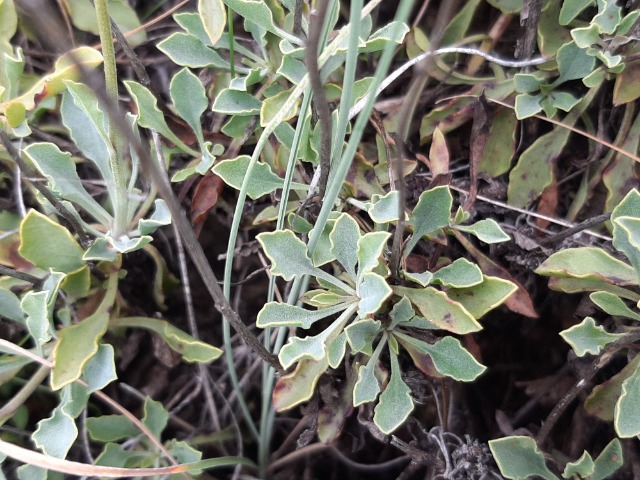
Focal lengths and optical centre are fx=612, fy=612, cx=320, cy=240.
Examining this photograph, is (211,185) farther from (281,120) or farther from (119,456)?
(119,456)

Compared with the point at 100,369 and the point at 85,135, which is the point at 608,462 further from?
the point at 85,135

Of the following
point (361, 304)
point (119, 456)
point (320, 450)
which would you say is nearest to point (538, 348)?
point (320, 450)

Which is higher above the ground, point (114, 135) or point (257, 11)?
point (257, 11)

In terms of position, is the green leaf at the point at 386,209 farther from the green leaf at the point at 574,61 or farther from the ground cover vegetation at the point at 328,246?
the green leaf at the point at 574,61

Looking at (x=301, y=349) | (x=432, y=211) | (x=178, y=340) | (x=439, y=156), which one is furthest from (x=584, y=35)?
(x=178, y=340)

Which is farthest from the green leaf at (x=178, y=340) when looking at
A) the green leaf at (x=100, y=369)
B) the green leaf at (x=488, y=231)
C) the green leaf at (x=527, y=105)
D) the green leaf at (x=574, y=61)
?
the green leaf at (x=574, y=61)
